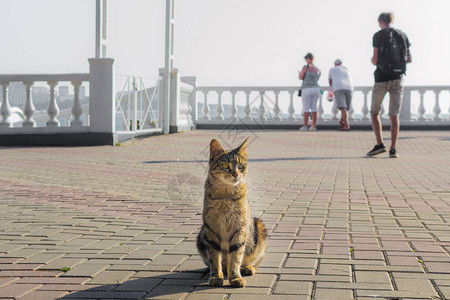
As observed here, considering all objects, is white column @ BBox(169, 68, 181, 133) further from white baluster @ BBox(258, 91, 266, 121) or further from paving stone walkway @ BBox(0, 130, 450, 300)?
paving stone walkway @ BBox(0, 130, 450, 300)

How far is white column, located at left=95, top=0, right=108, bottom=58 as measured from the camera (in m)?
14.6

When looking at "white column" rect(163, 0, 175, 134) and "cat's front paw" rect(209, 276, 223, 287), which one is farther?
"white column" rect(163, 0, 175, 134)

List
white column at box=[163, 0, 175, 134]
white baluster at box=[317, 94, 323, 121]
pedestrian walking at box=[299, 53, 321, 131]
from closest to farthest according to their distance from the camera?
white column at box=[163, 0, 175, 134] < pedestrian walking at box=[299, 53, 321, 131] < white baluster at box=[317, 94, 323, 121]

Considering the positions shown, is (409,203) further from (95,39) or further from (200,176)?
(95,39)

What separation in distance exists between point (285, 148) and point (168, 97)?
518cm

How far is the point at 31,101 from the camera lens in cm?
1528

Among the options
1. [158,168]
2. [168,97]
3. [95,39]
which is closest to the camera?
[158,168]

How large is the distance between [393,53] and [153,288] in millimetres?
9538

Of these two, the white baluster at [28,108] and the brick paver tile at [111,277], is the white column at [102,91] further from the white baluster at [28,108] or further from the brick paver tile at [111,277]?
the brick paver tile at [111,277]

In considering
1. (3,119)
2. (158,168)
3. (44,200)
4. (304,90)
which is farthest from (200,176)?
(304,90)

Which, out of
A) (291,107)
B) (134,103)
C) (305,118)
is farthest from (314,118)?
(134,103)

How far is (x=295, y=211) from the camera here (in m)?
6.48

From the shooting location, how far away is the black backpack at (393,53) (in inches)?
476

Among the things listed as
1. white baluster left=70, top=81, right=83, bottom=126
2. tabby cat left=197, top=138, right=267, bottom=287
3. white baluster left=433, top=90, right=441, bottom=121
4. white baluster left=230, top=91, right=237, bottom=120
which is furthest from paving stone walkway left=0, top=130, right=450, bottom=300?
white baluster left=230, top=91, right=237, bottom=120
